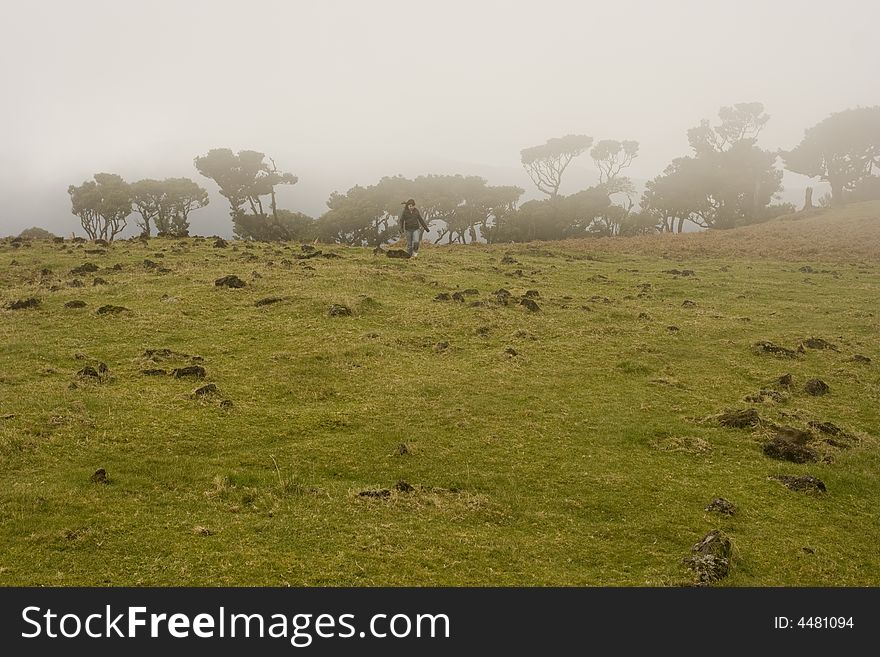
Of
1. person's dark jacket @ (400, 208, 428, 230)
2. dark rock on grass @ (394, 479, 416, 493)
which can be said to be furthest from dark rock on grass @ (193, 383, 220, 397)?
person's dark jacket @ (400, 208, 428, 230)

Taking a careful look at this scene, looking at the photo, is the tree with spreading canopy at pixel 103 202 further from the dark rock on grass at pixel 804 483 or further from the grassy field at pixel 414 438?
the dark rock on grass at pixel 804 483

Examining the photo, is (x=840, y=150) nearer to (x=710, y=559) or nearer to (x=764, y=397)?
(x=764, y=397)

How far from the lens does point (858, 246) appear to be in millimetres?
49594

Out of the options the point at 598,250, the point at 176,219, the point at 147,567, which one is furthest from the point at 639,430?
the point at 176,219

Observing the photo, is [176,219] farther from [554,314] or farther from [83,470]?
[83,470]

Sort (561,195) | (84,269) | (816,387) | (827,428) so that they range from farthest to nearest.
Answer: (561,195)
(84,269)
(816,387)
(827,428)

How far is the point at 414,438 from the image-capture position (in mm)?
13727

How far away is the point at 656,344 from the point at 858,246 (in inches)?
1493

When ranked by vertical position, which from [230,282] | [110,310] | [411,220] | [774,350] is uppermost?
[411,220]

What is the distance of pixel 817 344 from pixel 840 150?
318 ft

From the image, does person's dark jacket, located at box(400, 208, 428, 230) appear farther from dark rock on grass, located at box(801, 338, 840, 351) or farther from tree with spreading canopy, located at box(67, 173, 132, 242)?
tree with spreading canopy, located at box(67, 173, 132, 242)

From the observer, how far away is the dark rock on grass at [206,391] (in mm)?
15281

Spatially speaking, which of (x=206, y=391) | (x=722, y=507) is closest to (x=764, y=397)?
(x=722, y=507)

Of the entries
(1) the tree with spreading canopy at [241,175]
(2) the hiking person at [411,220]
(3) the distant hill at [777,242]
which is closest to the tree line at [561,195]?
(1) the tree with spreading canopy at [241,175]
